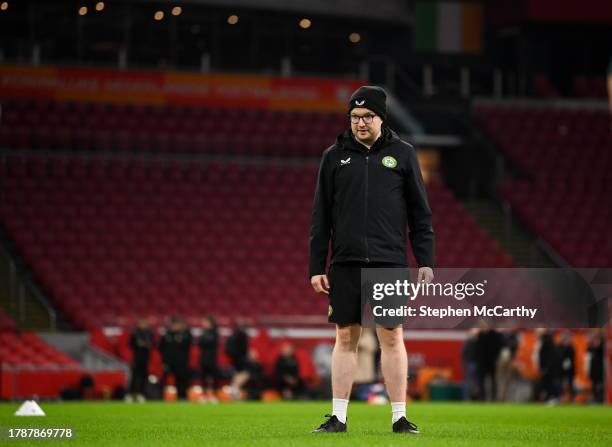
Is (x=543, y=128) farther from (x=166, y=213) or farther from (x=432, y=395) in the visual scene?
(x=432, y=395)

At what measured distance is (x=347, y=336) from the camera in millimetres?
8984

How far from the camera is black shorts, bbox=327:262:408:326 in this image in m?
8.91

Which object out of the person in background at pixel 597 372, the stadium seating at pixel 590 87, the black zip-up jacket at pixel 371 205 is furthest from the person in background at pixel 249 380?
the stadium seating at pixel 590 87

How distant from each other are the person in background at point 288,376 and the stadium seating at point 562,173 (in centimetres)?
1111

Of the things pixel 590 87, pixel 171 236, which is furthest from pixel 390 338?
pixel 590 87

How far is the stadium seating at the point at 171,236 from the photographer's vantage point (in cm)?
3145

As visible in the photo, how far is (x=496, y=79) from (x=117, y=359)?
17219 millimetres

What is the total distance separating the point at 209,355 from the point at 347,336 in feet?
57.2

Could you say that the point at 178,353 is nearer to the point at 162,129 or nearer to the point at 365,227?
the point at 162,129

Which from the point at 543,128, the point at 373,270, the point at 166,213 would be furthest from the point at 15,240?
the point at 373,270

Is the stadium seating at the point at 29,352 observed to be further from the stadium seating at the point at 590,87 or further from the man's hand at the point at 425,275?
the stadium seating at the point at 590,87

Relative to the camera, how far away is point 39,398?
24984 millimetres

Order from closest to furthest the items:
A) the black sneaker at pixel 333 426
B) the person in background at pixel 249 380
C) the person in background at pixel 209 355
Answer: the black sneaker at pixel 333 426
the person in background at pixel 209 355
the person in background at pixel 249 380

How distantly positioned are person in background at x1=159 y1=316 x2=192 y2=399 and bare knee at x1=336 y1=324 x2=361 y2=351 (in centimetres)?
1718
